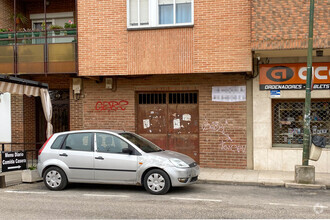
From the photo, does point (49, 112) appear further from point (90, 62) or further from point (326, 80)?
point (326, 80)

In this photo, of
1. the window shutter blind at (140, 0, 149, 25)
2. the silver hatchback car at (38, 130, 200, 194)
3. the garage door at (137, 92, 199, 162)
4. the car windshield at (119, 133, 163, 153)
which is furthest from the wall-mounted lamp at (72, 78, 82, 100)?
the car windshield at (119, 133, 163, 153)

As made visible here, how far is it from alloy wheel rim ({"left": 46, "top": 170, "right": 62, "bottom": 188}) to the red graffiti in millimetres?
4736

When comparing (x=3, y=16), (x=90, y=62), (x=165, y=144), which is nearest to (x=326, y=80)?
(x=165, y=144)

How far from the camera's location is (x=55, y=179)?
9312mm

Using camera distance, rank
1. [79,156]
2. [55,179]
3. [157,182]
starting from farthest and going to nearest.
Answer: [55,179]
[79,156]
[157,182]

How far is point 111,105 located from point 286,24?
6.57 m

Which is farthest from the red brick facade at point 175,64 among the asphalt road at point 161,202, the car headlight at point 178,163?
the car headlight at point 178,163

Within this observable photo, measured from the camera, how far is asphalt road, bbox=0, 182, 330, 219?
6.90 m

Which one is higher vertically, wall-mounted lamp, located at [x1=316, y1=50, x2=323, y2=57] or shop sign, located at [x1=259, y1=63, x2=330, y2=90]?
wall-mounted lamp, located at [x1=316, y1=50, x2=323, y2=57]

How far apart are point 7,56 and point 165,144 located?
6436 millimetres

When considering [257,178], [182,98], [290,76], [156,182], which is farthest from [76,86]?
[290,76]

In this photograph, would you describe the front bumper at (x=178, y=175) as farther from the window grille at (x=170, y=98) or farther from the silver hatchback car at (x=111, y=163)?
the window grille at (x=170, y=98)

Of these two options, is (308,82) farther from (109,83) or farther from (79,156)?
(109,83)

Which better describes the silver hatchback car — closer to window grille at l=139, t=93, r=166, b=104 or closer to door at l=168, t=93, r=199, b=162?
door at l=168, t=93, r=199, b=162
